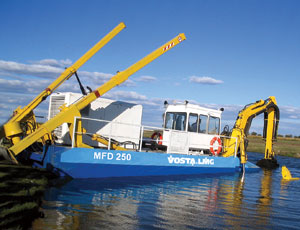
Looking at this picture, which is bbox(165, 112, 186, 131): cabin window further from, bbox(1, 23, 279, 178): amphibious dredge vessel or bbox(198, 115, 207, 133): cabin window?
bbox(198, 115, 207, 133): cabin window

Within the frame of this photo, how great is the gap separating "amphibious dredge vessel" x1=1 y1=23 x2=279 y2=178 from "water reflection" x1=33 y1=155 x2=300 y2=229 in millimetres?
638

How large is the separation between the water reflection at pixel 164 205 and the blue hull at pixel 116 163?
358 millimetres

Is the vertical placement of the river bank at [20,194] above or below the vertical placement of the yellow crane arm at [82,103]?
below

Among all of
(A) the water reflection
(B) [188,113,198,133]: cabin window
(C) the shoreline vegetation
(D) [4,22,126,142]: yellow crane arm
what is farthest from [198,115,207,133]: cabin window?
(C) the shoreline vegetation

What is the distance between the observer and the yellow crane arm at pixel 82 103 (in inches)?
389

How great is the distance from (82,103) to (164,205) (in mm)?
4731

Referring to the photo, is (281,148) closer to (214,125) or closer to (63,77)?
(214,125)

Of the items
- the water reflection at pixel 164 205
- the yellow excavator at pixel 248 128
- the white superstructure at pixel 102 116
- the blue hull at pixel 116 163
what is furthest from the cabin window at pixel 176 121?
the water reflection at pixel 164 205

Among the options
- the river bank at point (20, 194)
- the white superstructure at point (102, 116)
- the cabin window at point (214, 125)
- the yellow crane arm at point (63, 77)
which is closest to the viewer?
the river bank at point (20, 194)

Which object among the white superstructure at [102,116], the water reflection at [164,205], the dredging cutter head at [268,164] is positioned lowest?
the water reflection at [164,205]

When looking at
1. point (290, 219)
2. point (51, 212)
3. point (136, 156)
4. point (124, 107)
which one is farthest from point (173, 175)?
point (51, 212)

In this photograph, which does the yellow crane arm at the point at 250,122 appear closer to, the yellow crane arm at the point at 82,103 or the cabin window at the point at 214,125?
the cabin window at the point at 214,125

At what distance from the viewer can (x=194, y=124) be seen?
583 inches

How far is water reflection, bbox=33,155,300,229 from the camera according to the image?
6523mm
